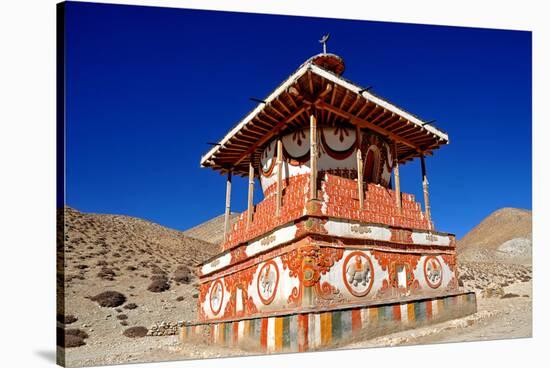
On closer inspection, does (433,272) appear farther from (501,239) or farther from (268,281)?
(268,281)

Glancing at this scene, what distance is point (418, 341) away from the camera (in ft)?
32.8

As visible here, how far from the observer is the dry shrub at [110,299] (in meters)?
13.9

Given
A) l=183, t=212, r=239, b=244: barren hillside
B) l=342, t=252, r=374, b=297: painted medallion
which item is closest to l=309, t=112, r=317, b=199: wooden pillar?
l=342, t=252, r=374, b=297: painted medallion

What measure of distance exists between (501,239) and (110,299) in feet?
40.5

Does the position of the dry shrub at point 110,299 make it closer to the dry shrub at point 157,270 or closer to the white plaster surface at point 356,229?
the dry shrub at point 157,270

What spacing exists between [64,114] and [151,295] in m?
11.6

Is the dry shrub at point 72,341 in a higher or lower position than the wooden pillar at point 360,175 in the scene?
lower

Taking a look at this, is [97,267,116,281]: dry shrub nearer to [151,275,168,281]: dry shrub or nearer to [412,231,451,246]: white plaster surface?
[151,275,168,281]: dry shrub

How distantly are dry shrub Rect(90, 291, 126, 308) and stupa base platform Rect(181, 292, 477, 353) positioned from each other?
3.03 meters

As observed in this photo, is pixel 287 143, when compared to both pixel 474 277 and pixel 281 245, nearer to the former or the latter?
pixel 281 245

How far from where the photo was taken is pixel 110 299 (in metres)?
15.1

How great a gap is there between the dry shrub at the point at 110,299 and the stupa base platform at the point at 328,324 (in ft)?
9.93

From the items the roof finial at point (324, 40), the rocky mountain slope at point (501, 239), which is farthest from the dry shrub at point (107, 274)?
the rocky mountain slope at point (501, 239)

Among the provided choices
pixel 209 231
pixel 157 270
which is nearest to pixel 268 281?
pixel 157 270
